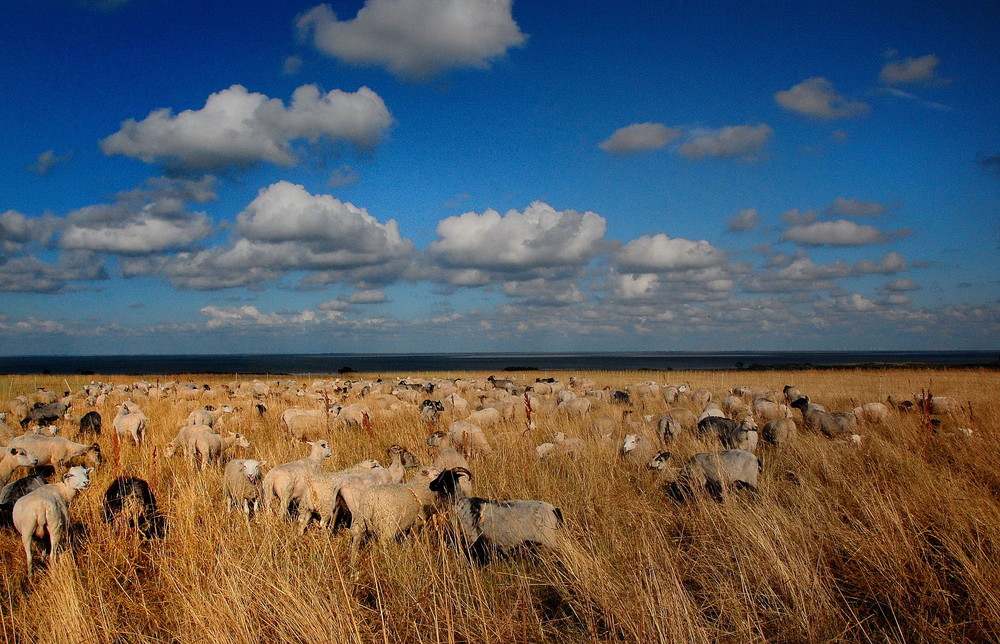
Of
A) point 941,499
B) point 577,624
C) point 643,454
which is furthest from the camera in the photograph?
point 643,454

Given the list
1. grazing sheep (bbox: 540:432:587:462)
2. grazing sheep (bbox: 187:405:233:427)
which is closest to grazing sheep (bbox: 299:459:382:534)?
grazing sheep (bbox: 540:432:587:462)

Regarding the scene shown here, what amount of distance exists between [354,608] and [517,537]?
6.21 feet

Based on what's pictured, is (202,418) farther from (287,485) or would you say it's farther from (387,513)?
(387,513)

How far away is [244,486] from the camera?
7.34 metres

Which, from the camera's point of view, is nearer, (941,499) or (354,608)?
(354,608)

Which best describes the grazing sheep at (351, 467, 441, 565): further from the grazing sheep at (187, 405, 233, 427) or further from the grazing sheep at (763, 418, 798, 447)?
the grazing sheep at (187, 405, 233, 427)

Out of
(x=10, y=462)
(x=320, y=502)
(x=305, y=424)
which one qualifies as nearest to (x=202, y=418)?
(x=305, y=424)

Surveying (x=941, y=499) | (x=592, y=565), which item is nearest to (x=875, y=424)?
(x=941, y=499)

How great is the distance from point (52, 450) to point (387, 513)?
28.6 ft

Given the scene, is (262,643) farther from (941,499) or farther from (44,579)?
(941,499)

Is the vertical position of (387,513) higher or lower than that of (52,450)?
higher

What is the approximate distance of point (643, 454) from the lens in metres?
9.59

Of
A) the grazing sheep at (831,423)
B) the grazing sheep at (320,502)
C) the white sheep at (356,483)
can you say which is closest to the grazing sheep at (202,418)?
the white sheep at (356,483)

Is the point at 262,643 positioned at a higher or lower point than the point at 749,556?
lower
